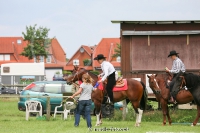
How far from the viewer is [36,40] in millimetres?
80625

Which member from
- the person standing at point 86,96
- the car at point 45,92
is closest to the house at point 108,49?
the car at point 45,92

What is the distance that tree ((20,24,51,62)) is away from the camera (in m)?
79.4

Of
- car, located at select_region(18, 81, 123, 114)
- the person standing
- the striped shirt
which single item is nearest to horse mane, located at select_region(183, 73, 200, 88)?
the striped shirt

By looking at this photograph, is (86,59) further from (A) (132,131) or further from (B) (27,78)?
(A) (132,131)

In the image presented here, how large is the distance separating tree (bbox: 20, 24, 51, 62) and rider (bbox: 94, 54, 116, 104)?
200 ft

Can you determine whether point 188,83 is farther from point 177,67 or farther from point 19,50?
point 19,50

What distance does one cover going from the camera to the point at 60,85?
27.0 m

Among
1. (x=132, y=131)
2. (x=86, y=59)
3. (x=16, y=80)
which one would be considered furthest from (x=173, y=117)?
(x=86, y=59)

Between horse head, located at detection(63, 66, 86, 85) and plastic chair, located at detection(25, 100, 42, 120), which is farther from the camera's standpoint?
plastic chair, located at detection(25, 100, 42, 120)

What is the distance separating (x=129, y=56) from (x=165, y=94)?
5.03 meters

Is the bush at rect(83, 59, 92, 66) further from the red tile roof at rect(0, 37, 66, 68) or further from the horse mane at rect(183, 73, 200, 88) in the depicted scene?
the horse mane at rect(183, 73, 200, 88)

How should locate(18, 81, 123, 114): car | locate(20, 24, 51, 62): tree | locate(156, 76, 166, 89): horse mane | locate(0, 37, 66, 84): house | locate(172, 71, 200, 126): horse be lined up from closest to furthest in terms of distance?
locate(172, 71, 200, 126): horse → locate(156, 76, 166, 89): horse mane → locate(18, 81, 123, 114): car → locate(20, 24, 51, 62): tree → locate(0, 37, 66, 84): house

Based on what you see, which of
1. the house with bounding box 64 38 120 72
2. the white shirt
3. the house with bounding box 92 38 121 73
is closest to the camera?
the white shirt

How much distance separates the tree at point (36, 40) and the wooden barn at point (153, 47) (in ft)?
181
